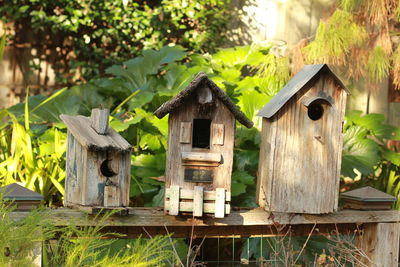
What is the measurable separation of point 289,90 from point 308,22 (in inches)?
173

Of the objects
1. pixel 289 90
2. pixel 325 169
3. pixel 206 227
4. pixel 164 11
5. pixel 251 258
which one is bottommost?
pixel 251 258

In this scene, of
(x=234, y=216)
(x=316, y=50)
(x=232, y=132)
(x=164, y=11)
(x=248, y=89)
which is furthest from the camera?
(x=164, y=11)

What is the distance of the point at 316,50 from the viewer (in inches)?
195

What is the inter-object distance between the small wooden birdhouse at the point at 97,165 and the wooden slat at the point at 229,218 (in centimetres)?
10

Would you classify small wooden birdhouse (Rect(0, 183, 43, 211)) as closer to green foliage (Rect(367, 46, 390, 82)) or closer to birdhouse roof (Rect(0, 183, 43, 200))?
birdhouse roof (Rect(0, 183, 43, 200))

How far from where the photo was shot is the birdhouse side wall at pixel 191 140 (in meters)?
3.12

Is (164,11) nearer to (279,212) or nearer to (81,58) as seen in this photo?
(81,58)

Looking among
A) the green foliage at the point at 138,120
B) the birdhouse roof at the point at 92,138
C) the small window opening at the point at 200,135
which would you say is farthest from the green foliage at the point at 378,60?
the birdhouse roof at the point at 92,138

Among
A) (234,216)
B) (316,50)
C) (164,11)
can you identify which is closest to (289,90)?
(234,216)

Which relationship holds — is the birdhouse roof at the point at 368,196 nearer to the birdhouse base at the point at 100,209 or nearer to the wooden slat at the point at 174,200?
the wooden slat at the point at 174,200

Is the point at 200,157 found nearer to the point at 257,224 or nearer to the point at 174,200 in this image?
the point at 174,200

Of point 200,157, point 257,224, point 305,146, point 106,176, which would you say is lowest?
point 257,224

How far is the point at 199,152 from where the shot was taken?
10.3 ft

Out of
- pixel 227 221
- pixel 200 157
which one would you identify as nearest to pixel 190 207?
pixel 200 157
